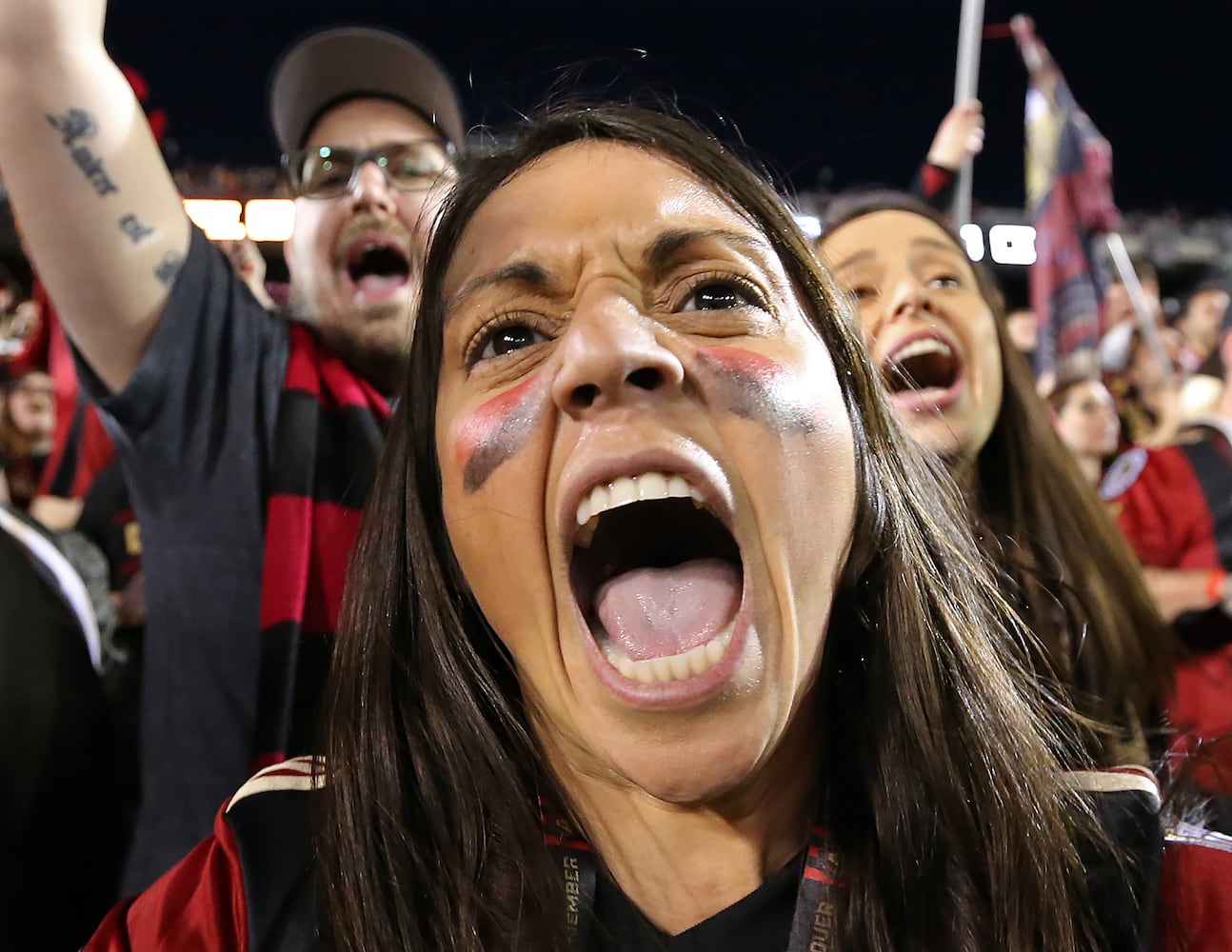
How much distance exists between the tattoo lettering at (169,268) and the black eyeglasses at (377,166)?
610 mm

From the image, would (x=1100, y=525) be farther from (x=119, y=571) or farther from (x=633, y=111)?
(x=119, y=571)

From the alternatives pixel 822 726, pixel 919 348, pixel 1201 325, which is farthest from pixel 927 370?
pixel 1201 325

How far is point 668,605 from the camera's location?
118cm

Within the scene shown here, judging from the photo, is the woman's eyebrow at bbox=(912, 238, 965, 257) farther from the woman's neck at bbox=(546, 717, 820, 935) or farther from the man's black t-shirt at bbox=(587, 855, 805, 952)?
the man's black t-shirt at bbox=(587, 855, 805, 952)

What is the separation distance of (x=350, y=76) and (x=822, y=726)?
1963 mm

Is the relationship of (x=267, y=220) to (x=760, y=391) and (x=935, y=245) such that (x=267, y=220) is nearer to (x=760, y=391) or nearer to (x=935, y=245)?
(x=935, y=245)

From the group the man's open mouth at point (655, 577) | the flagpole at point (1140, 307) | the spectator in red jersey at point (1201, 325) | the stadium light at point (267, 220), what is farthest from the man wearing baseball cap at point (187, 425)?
the stadium light at point (267, 220)

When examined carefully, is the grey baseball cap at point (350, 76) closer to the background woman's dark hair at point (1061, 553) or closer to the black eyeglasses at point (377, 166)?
the black eyeglasses at point (377, 166)

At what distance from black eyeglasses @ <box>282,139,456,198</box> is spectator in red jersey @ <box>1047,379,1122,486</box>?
10.3 ft

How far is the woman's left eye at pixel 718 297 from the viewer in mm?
1203

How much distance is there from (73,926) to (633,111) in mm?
1661

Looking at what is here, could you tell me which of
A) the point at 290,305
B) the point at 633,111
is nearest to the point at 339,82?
the point at 290,305

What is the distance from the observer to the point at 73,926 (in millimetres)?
1706

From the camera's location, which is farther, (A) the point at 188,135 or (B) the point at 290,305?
(A) the point at 188,135
